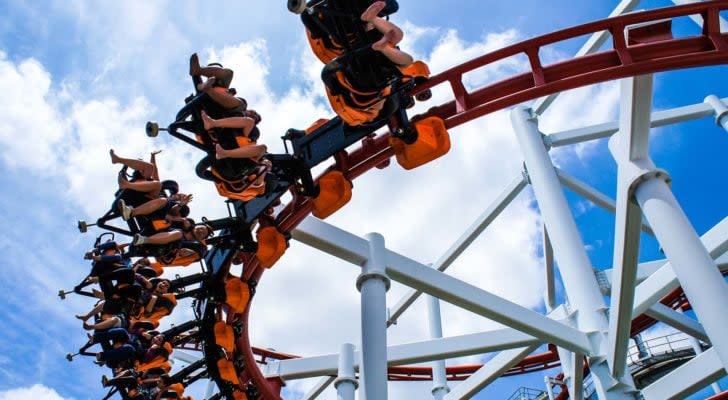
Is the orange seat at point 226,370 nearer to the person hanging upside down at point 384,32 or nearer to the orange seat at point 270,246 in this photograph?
the orange seat at point 270,246

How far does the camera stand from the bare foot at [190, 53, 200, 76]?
3.88 metres

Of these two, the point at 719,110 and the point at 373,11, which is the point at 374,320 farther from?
the point at 719,110

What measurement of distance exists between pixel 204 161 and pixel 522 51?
2119mm

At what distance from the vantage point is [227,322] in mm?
5734

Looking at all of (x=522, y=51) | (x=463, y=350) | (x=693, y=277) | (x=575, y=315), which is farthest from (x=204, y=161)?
(x=575, y=315)

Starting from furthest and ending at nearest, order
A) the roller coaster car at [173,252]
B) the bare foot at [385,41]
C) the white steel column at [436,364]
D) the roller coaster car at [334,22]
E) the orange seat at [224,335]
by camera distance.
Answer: the white steel column at [436,364], the orange seat at [224,335], the roller coaster car at [173,252], the roller coaster car at [334,22], the bare foot at [385,41]

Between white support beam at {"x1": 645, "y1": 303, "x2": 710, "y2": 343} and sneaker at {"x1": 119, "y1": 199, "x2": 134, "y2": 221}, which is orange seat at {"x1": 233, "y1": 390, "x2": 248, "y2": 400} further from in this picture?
white support beam at {"x1": 645, "y1": 303, "x2": 710, "y2": 343}

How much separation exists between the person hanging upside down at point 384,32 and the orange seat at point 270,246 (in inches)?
74.8

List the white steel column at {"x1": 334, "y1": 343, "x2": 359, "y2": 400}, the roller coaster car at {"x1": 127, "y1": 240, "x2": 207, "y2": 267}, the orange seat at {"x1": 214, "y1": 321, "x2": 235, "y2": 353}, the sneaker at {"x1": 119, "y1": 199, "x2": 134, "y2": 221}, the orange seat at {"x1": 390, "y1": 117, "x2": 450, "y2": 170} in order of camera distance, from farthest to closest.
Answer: the white steel column at {"x1": 334, "y1": 343, "x2": 359, "y2": 400}
the orange seat at {"x1": 214, "y1": 321, "x2": 235, "y2": 353}
the roller coaster car at {"x1": 127, "y1": 240, "x2": 207, "y2": 267}
the sneaker at {"x1": 119, "y1": 199, "x2": 134, "y2": 221}
the orange seat at {"x1": 390, "y1": 117, "x2": 450, "y2": 170}

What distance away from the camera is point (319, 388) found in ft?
25.0

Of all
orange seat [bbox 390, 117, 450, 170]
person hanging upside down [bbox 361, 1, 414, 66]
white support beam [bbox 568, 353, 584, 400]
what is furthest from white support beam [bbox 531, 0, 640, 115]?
person hanging upside down [bbox 361, 1, 414, 66]

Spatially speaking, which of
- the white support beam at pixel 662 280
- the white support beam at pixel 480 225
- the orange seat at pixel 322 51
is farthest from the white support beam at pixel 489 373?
the orange seat at pixel 322 51

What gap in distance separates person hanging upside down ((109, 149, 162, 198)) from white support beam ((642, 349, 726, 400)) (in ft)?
12.4

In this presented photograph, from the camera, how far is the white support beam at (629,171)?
365 centimetres
